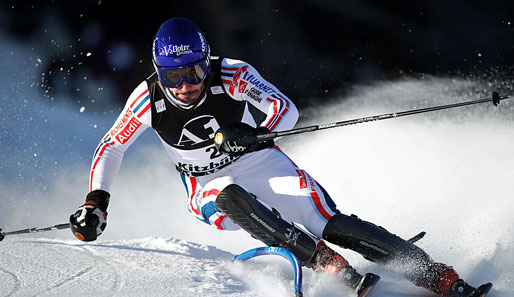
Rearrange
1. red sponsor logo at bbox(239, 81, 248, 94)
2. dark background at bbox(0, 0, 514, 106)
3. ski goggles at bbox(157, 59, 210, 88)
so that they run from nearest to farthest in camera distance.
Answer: ski goggles at bbox(157, 59, 210, 88) → red sponsor logo at bbox(239, 81, 248, 94) → dark background at bbox(0, 0, 514, 106)

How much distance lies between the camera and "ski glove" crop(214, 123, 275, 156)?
2.60m

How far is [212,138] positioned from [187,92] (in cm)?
32

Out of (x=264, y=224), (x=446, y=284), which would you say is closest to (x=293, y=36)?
(x=264, y=224)

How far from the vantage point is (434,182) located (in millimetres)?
5547

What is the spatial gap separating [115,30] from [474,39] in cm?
425

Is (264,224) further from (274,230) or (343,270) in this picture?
(343,270)

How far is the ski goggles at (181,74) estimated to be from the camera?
117 inches

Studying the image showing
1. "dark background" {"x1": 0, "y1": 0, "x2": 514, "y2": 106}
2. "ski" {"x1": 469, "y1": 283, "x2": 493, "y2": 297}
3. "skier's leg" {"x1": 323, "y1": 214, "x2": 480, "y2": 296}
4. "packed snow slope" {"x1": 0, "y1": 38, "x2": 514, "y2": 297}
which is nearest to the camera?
"ski" {"x1": 469, "y1": 283, "x2": 493, "y2": 297}

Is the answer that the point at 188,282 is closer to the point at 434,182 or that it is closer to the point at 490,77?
the point at 434,182

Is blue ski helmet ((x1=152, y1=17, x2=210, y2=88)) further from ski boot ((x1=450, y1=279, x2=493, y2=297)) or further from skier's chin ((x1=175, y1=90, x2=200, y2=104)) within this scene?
ski boot ((x1=450, y1=279, x2=493, y2=297))

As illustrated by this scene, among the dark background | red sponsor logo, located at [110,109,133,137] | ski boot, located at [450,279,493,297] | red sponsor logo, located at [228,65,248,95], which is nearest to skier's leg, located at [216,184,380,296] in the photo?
ski boot, located at [450,279,493,297]

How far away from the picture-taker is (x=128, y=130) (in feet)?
10.4

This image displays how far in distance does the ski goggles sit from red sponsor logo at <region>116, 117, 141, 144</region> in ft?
0.95

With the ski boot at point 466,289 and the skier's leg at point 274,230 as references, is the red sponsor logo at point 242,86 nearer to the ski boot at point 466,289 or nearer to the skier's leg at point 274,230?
the skier's leg at point 274,230
